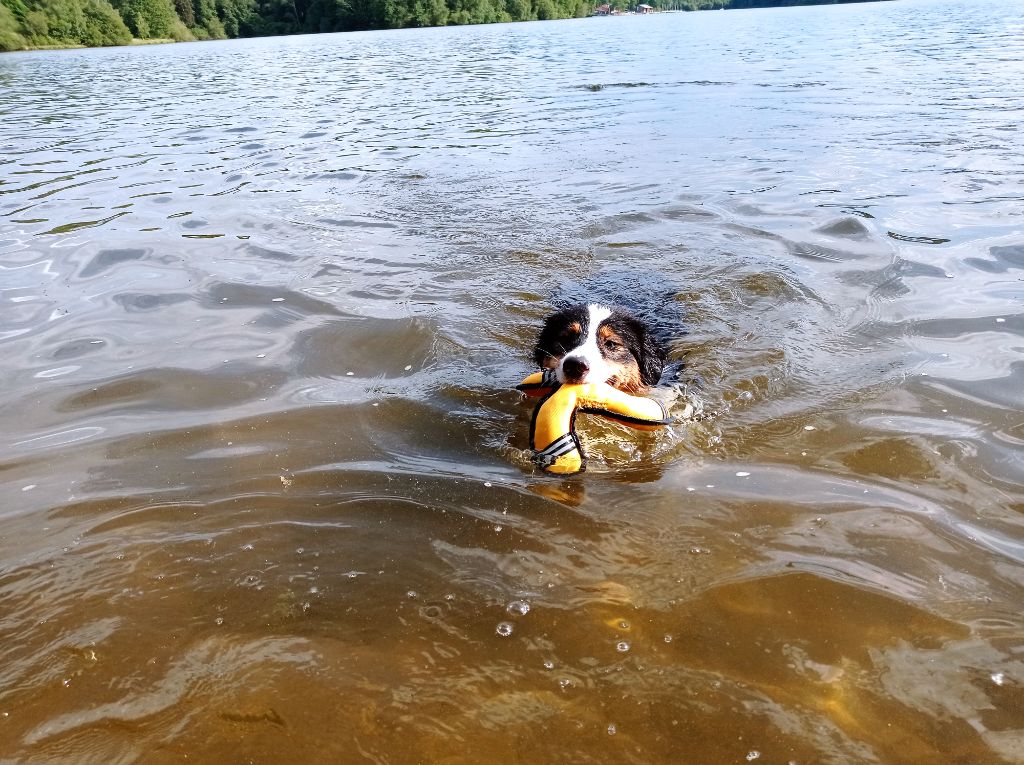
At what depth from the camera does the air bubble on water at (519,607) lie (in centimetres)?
264

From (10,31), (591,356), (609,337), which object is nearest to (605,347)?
(609,337)

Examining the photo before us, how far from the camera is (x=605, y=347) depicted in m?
4.58

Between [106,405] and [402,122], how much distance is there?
474 inches

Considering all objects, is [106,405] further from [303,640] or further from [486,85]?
[486,85]

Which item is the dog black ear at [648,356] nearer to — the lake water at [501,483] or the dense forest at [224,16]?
the lake water at [501,483]

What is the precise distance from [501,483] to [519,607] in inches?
36.1

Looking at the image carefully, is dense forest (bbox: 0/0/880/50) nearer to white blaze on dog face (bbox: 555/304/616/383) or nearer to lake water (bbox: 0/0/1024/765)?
lake water (bbox: 0/0/1024/765)

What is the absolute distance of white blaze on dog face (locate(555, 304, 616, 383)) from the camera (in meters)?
3.93

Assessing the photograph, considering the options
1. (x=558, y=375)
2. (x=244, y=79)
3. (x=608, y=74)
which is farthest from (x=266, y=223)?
(x=244, y=79)

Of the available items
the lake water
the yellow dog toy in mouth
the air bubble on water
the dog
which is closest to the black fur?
the dog

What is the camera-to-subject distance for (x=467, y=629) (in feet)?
8.45

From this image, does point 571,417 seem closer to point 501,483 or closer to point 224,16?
point 501,483

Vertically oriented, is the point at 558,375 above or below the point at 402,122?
above

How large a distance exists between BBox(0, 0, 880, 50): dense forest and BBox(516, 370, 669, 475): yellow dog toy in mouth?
75.0m
